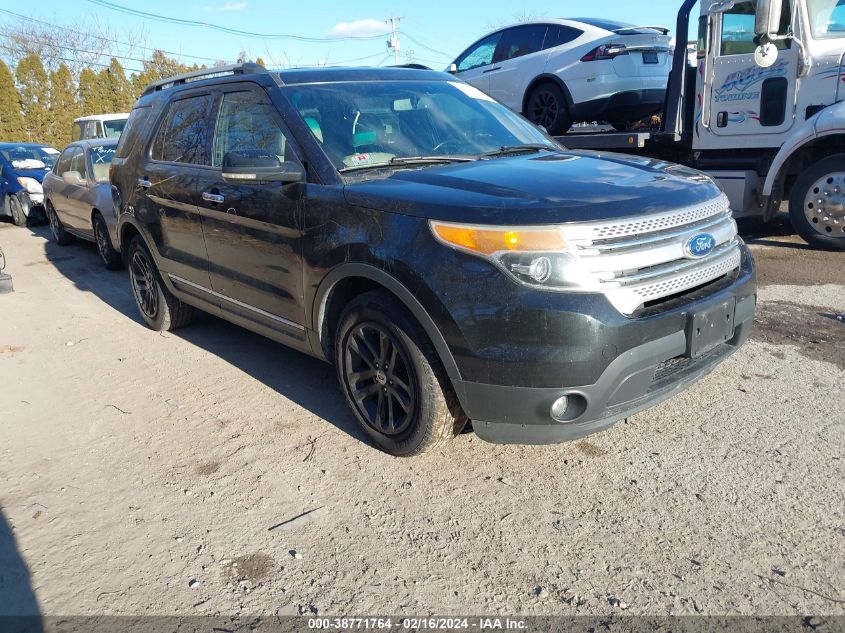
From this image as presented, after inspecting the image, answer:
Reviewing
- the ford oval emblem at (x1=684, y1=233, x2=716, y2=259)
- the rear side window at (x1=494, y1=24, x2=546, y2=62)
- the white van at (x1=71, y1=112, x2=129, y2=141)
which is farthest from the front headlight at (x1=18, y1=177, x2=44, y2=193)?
the ford oval emblem at (x1=684, y1=233, x2=716, y2=259)

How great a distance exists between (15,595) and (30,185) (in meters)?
12.0

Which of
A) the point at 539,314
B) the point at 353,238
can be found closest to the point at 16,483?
the point at 353,238

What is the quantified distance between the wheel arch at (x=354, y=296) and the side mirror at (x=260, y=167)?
0.59 meters

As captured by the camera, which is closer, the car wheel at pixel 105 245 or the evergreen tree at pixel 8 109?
the car wheel at pixel 105 245

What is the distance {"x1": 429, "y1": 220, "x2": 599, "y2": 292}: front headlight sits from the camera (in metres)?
2.72

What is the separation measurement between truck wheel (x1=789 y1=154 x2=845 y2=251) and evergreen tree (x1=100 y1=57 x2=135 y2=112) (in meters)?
29.9

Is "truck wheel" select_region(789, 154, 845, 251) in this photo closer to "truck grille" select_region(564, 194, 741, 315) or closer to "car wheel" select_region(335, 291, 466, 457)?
"truck grille" select_region(564, 194, 741, 315)

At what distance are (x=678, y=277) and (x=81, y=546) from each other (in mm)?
2790

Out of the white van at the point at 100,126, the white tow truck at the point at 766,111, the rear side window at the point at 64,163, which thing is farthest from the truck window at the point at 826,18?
the white van at the point at 100,126

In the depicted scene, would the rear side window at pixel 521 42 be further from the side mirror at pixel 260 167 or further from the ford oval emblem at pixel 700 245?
the ford oval emblem at pixel 700 245

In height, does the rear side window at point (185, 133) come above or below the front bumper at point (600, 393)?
above

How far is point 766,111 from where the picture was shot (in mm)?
7223

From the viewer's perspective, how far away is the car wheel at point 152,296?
18.4ft

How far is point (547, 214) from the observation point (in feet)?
9.07
